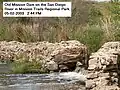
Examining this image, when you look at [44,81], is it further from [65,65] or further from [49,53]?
[49,53]

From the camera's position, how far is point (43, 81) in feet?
42.4

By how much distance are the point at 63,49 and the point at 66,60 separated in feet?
1.59

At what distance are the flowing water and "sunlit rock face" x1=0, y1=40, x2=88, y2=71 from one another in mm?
599

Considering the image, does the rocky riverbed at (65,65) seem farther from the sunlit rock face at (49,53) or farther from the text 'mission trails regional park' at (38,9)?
the text 'mission trails regional park' at (38,9)

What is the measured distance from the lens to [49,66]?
15.0m

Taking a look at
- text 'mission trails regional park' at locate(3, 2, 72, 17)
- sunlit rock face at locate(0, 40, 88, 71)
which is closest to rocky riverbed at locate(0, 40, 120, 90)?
sunlit rock face at locate(0, 40, 88, 71)

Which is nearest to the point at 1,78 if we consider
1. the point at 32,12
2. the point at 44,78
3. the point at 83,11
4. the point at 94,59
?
the point at 44,78

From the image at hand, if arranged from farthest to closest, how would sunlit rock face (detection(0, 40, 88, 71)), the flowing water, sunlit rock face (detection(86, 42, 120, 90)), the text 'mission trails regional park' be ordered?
the text 'mission trails regional park'
sunlit rock face (detection(0, 40, 88, 71))
the flowing water
sunlit rock face (detection(86, 42, 120, 90))

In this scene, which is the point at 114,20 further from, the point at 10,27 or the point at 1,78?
the point at 10,27

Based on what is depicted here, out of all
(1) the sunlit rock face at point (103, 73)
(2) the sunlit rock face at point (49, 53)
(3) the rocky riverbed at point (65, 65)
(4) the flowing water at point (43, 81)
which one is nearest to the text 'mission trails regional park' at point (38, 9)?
(3) the rocky riverbed at point (65, 65)

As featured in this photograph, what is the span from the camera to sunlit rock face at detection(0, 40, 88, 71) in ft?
49.1

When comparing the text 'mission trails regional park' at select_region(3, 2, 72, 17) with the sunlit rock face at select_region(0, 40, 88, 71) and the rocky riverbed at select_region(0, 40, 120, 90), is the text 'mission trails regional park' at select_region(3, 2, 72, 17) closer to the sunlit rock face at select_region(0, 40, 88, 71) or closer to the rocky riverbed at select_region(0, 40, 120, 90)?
the rocky riverbed at select_region(0, 40, 120, 90)

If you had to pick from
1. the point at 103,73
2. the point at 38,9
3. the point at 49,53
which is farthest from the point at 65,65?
the point at 38,9

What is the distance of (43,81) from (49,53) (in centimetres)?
382
